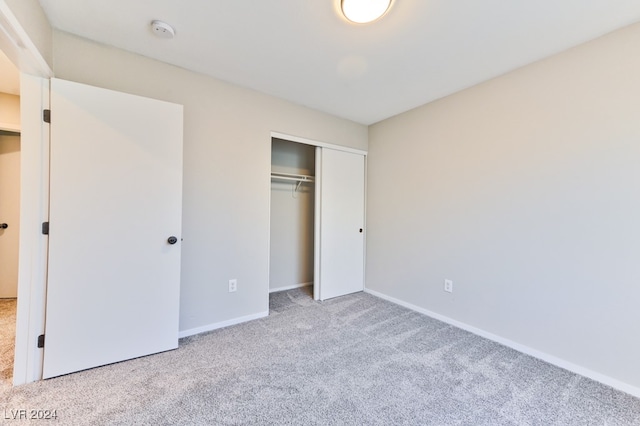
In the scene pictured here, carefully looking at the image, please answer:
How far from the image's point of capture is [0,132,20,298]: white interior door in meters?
2.98

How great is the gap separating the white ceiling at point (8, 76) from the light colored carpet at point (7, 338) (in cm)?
229

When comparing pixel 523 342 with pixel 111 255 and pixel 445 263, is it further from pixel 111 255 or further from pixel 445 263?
pixel 111 255

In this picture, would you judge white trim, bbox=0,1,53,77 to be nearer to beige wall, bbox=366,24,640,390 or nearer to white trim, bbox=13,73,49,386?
white trim, bbox=13,73,49,386

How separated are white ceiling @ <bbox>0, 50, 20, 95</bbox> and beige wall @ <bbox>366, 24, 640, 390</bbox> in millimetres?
3822

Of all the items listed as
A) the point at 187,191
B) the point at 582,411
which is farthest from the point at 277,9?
the point at 582,411

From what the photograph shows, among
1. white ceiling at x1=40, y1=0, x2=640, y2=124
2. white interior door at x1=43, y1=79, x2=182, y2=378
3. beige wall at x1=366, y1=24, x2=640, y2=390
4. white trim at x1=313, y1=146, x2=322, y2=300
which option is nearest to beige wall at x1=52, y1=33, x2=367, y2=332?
white ceiling at x1=40, y1=0, x2=640, y2=124

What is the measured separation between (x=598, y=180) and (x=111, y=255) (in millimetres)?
3447

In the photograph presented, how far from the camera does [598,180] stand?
1781 millimetres

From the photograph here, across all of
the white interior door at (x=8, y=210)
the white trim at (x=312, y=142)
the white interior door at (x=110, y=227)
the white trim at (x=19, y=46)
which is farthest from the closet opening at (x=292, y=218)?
the white interior door at (x=8, y=210)

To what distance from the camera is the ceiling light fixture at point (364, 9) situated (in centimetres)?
148

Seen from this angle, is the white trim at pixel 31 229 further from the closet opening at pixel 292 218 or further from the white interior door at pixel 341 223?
the white interior door at pixel 341 223

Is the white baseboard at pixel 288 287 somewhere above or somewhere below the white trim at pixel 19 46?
below

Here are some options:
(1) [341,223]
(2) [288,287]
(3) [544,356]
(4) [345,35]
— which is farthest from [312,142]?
(3) [544,356]

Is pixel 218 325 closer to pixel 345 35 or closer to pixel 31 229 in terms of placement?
pixel 31 229
